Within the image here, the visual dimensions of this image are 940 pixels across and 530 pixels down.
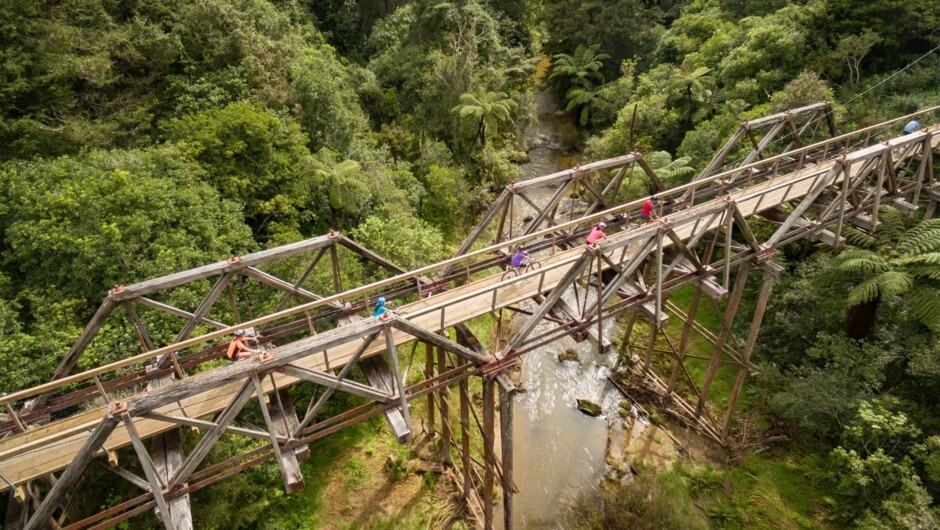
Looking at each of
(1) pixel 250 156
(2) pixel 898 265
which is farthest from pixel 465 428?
(2) pixel 898 265

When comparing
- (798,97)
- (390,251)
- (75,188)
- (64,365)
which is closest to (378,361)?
(64,365)

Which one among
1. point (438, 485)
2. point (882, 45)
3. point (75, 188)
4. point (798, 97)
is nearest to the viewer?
point (75, 188)

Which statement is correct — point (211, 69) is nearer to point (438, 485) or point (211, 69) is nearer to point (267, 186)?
point (267, 186)

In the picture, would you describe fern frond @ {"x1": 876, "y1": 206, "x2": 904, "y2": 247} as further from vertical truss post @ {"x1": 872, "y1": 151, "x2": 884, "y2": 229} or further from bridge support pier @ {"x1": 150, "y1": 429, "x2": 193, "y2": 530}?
bridge support pier @ {"x1": 150, "y1": 429, "x2": 193, "y2": 530}

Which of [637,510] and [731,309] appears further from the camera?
[731,309]

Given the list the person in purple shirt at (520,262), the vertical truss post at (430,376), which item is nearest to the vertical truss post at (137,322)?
the vertical truss post at (430,376)

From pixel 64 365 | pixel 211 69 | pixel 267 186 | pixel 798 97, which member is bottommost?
pixel 64 365

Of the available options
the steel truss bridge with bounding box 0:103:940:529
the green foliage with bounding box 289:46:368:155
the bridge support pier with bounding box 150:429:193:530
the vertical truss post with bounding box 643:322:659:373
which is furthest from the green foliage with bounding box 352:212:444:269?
the bridge support pier with bounding box 150:429:193:530

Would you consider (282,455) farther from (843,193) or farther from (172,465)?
(843,193)
